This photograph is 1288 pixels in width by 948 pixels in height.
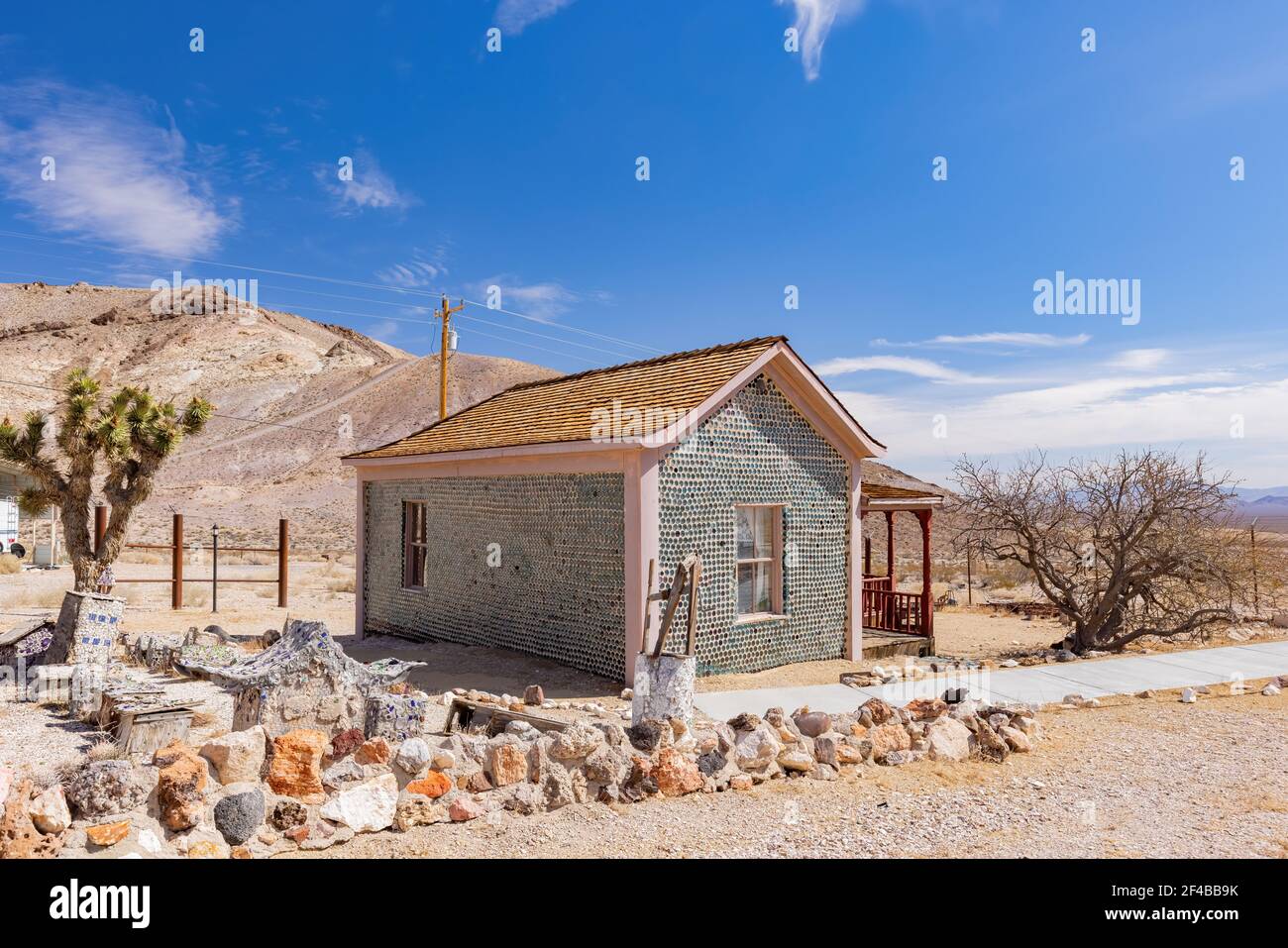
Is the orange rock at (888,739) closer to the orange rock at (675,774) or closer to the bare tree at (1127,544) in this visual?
the orange rock at (675,774)

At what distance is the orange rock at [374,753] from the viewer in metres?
6.40

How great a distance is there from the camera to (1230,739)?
7.79 metres

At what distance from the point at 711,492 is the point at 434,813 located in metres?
5.95

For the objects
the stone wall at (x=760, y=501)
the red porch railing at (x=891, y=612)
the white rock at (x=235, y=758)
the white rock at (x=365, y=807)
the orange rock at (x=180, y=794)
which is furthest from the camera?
the red porch railing at (x=891, y=612)

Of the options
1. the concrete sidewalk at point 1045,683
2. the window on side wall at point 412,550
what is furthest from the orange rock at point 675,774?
the window on side wall at point 412,550

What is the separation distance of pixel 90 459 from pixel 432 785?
419 inches

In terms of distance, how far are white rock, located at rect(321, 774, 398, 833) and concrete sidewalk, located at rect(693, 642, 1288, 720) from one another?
3734 mm

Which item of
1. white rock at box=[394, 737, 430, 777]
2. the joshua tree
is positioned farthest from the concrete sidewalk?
the joshua tree

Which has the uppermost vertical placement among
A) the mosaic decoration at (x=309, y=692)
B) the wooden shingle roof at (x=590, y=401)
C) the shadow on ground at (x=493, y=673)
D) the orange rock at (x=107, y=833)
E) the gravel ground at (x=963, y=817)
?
the wooden shingle roof at (x=590, y=401)

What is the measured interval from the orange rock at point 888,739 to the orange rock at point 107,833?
5.26 meters

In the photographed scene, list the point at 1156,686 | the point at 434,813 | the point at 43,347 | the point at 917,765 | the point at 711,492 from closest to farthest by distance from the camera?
the point at 434,813, the point at 917,765, the point at 1156,686, the point at 711,492, the point at 43,347

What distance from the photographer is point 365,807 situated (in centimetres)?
548
